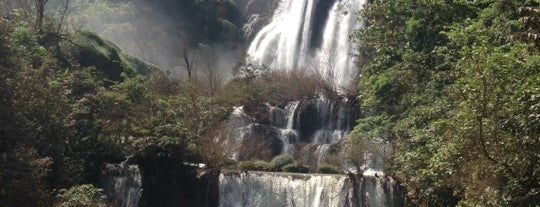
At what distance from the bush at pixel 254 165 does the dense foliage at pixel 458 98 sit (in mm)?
6125

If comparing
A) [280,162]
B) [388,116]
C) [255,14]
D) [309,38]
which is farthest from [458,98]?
[255,14]

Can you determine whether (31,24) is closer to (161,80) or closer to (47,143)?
(161,80)

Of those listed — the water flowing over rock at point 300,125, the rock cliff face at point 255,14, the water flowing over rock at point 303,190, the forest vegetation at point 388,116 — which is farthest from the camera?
the rock cliff face at point 255,14

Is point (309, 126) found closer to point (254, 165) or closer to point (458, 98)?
point (254, 165)

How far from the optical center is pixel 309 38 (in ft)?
159

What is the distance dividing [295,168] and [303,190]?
4.90 m

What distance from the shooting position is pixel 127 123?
23.6 m

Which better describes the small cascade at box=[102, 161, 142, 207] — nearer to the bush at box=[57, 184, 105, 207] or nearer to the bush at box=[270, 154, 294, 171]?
the bush at box=[57, 184, 105, 207]

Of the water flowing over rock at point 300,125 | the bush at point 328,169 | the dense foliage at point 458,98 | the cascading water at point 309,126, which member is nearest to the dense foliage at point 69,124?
the water flowing over rock at point 300,125

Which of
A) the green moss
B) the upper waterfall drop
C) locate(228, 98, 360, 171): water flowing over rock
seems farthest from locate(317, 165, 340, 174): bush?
the upper waterfall drop

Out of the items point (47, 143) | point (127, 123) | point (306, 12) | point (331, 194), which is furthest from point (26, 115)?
point (306, 12)

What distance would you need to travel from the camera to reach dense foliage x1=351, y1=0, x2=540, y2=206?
462 inches

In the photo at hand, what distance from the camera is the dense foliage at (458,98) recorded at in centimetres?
1173

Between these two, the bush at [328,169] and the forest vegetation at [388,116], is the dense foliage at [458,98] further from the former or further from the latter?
the bush at [328,169]
